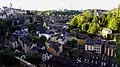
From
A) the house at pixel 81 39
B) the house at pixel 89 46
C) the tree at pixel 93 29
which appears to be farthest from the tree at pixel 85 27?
the house at pixel 89 46

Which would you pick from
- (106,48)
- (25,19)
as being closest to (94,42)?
(106,48)

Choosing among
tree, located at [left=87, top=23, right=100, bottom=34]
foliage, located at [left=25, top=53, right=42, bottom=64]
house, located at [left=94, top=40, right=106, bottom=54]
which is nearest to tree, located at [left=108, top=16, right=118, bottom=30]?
tree, located at [left=87, top=23, right=100, bottom=34]

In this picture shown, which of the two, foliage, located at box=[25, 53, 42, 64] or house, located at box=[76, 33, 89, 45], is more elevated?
foliage, located at box=[25, 53, 42, 64]

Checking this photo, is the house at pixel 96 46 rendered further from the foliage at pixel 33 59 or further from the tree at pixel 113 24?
the tree at pixel 113 24

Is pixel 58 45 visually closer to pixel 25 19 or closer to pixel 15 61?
pixel 15 61

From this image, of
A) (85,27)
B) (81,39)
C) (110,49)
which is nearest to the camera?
(110,49)

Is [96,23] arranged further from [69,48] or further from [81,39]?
[69,48]

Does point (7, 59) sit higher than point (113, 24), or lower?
lower

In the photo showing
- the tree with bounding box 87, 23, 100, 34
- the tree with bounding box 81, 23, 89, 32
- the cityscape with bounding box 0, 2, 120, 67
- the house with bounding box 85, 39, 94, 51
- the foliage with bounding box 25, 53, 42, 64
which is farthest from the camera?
the tree with bounding box 81, 23, 89, 32

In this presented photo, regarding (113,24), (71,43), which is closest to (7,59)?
(71,43)

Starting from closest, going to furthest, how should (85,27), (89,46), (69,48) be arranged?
(69,48), (89,46), (85,27)

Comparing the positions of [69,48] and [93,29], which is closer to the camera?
[69,48]

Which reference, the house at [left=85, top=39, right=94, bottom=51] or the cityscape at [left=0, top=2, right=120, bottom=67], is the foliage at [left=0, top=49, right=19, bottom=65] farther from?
the house at [left=85, top=39, right=94, bottom=51]
